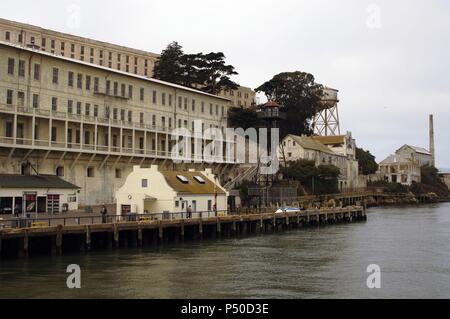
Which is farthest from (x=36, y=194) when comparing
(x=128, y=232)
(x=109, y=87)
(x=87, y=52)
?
(x=87, y=52)

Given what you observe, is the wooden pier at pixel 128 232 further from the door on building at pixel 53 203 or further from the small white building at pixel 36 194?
the door on building at pixel 53 203

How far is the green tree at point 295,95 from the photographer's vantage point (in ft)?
379

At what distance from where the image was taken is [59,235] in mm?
39656

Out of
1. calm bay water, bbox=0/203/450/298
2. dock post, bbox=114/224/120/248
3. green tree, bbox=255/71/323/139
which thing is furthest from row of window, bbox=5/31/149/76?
calm bay water, bbox=0/203/450/298

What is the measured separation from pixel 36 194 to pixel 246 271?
2675cm

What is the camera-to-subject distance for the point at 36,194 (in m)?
54.3

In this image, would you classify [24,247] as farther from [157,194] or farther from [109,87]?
[109,87]

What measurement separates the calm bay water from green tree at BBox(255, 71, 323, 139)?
6485cm

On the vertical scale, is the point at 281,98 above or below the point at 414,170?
above

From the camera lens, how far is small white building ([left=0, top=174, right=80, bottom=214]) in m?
51.8

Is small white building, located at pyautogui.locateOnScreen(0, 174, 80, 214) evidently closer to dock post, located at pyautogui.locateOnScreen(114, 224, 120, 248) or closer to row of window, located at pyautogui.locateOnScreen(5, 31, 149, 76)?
dock post, located at pyautogui.locateOnScreen(114, 224, 120, 248)
